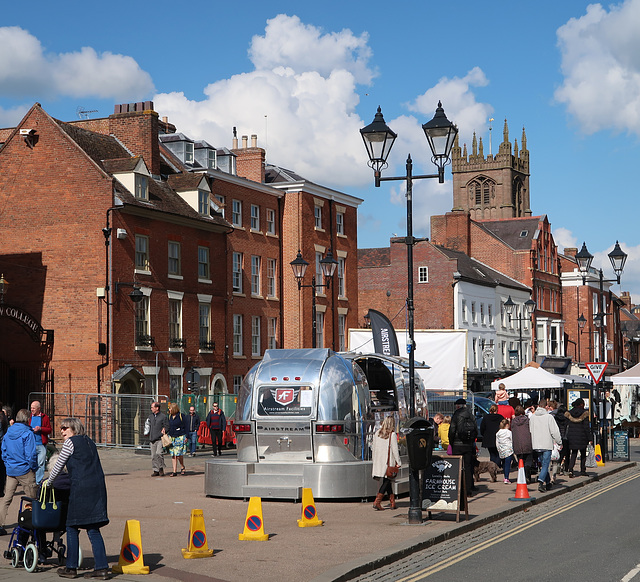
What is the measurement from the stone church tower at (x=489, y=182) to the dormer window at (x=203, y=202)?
94.1m

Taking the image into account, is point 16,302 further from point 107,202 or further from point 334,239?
point 334,239

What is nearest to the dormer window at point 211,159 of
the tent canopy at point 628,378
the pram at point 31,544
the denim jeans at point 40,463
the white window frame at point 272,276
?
the white window frame at point 272,276

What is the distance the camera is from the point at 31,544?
1103 cm

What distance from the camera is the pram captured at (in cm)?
1090

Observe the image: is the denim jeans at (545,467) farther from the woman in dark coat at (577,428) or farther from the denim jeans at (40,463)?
the denim jeans at (40,463)

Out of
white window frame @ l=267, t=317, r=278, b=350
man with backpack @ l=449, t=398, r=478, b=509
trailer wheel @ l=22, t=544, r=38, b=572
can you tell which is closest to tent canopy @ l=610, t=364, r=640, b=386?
white window frame @ l=267, t=317, r=278, b=350

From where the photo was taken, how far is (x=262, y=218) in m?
47.9

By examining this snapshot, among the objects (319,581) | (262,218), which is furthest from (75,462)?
(262,218)

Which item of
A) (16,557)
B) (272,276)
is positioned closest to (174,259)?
(272,276)

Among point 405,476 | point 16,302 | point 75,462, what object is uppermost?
point 16,302

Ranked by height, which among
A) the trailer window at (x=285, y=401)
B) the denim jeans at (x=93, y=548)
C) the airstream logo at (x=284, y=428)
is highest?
the trailer window at (x=285, y=401)

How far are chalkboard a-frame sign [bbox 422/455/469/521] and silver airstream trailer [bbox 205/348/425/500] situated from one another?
294 cm

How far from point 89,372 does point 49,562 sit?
25169 mm

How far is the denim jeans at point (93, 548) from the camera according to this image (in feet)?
34.3
